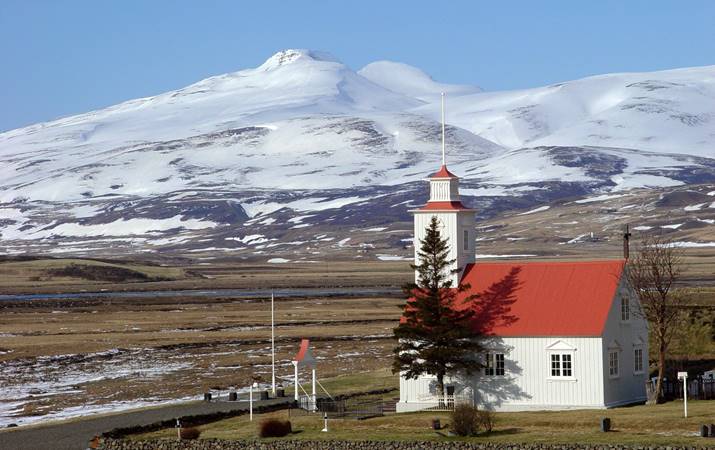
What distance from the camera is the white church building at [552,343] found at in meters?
57.6

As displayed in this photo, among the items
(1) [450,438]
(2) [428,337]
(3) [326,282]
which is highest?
(3) [326,282]

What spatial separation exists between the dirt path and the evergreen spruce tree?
7.07 meters

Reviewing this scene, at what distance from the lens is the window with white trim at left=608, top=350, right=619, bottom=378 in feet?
190

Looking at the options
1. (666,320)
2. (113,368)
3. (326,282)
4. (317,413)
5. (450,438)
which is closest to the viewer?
(450,438)

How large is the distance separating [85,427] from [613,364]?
21.1 metres

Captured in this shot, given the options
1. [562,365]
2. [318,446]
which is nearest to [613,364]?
[562,365]

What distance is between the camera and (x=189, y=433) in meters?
52.8

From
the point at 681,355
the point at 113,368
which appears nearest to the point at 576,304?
the point at 681,355

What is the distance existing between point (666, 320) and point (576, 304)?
6.44 meters

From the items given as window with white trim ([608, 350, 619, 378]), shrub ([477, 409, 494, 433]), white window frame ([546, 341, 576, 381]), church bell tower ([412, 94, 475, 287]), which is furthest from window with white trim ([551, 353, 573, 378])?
shrub ([477, 409, 494, 433])

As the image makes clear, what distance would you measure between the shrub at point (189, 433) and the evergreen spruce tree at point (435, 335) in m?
9.31

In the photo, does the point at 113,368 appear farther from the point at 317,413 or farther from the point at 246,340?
the point at 317,413

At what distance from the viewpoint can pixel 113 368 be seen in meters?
82.8

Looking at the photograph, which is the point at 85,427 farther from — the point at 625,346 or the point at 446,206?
the point at 625,346
